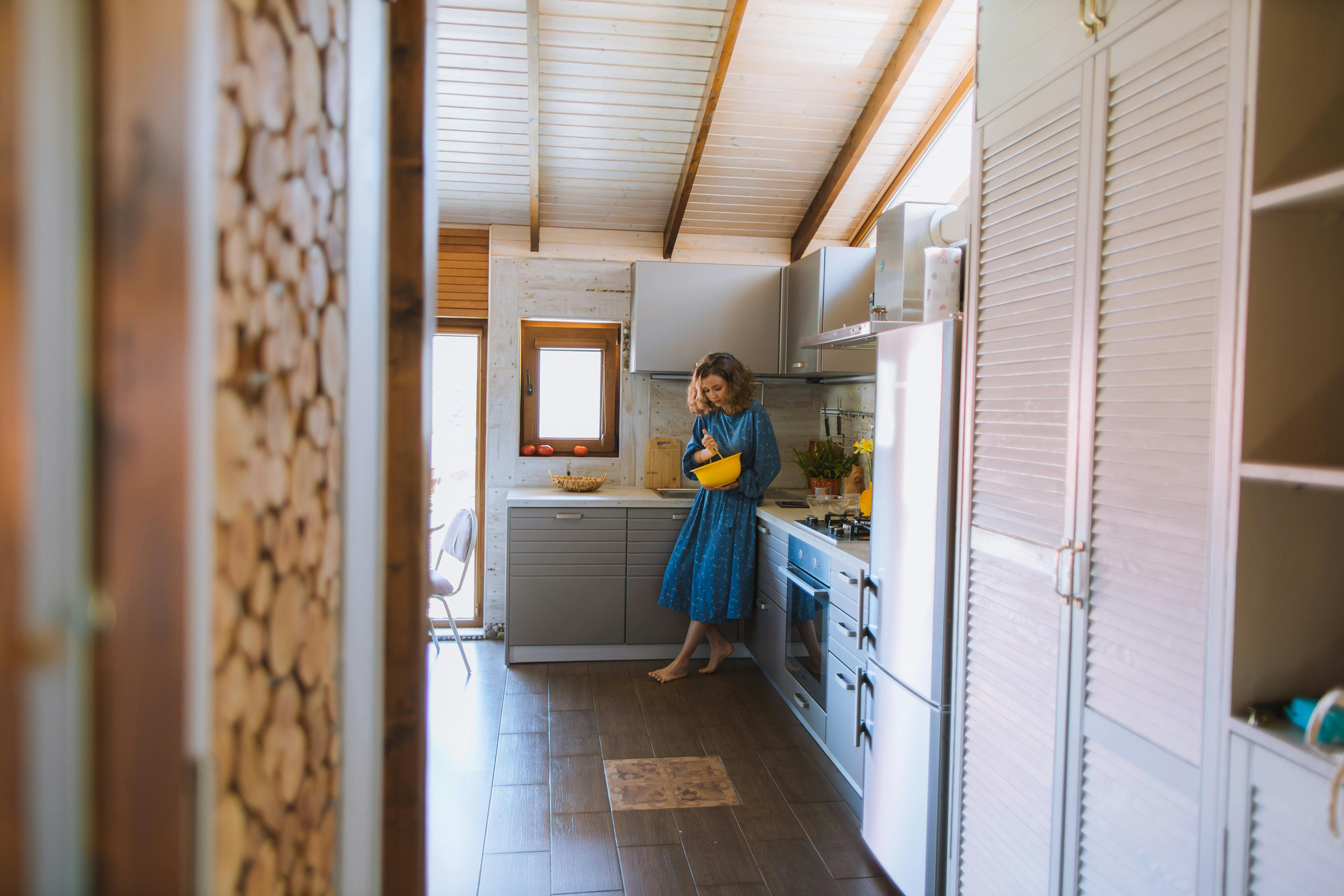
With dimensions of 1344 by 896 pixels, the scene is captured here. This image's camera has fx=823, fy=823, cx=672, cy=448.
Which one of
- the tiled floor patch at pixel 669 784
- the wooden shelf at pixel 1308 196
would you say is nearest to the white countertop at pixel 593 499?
the tiled floor patch at pixel 669 784

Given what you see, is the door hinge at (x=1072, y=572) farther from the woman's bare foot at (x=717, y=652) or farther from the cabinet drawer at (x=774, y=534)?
the woman's bare foot at (x=717, y=652)

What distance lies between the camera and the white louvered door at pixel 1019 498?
64.9 inches

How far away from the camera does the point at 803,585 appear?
324 centimetres

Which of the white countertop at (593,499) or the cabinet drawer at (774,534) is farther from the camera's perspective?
the white countertop at (593,499)

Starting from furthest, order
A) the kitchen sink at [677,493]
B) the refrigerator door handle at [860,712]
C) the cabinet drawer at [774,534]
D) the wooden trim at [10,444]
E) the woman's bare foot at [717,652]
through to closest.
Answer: the kitchen sink at [677,493]
the woman's bare foot at [717,652]
the cabinet drawer at [774,534]
the refrigerator door handle at [860,712]
the wooden trim at [10,444]

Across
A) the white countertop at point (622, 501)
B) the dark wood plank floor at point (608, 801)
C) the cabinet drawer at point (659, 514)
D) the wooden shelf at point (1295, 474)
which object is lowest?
the dark wood plank floor at point (608, 801)

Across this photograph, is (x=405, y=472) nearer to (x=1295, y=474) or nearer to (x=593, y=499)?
(x=1295, y=474)

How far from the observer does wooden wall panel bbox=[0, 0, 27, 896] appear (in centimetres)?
43

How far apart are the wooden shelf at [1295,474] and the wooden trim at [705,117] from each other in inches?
100

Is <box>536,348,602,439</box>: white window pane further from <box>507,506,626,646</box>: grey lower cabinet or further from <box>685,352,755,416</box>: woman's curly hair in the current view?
<box>685,352,755,416</box>: woman's curly hair

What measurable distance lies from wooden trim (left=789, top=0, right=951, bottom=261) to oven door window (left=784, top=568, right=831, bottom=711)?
1.99 meters

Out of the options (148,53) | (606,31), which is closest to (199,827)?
(148,53)

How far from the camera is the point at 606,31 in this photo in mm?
3350

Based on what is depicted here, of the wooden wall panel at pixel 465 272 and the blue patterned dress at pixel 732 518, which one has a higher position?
the wooden wall panel at pixel 465 272
